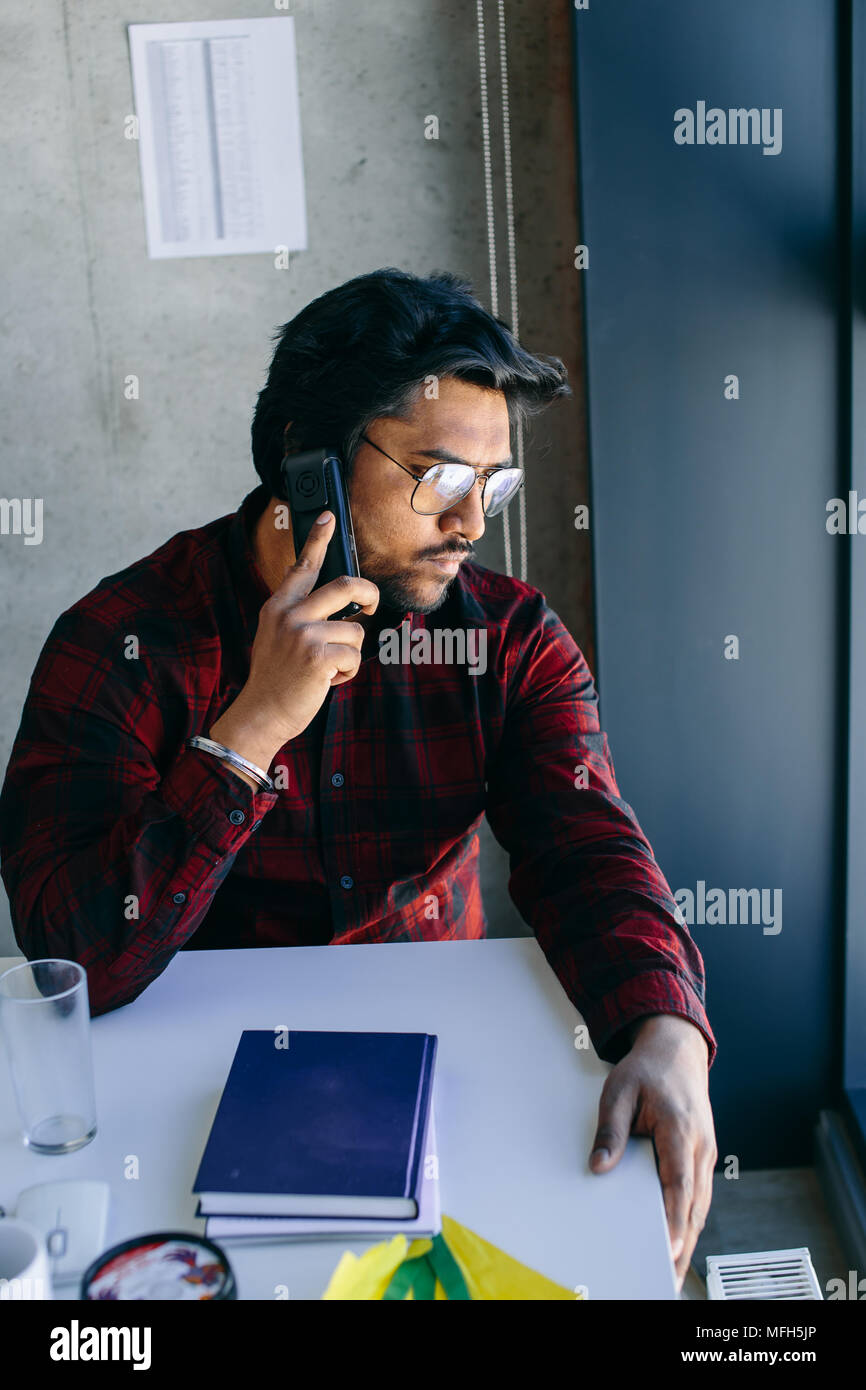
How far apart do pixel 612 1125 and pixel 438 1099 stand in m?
0.15

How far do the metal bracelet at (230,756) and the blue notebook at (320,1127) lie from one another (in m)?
0.26

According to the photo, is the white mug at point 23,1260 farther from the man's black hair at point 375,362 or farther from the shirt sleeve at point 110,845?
the man's black hair at point 375,362

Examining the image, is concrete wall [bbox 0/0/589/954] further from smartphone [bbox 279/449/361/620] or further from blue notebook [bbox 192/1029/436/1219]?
blue notebook [bbox 192/1029/436/1219]

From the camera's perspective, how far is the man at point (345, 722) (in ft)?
3.81

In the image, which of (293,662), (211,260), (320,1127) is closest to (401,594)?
(293,662)

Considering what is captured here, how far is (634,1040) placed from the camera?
1.04 metres

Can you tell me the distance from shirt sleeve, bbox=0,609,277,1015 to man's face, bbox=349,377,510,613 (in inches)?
15.9

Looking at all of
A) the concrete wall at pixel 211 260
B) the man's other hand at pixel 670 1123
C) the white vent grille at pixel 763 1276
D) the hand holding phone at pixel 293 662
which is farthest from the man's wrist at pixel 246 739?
the concrete wall at pixel 211 260

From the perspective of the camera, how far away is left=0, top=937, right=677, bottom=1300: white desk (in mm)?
810

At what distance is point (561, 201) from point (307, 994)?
162 cm
